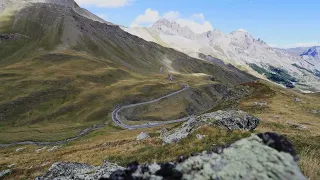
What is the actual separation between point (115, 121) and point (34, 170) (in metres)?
101

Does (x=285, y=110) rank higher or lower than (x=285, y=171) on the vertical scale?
lower

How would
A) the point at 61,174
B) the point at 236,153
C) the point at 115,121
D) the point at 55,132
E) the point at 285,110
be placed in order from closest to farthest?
1. the point at 236,153
2. the point at 61,174
3. the point at 285,110
4. the point at 55,132
5. the point at 115,121

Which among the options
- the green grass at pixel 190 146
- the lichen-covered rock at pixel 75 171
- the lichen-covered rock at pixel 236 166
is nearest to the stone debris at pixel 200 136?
the green grass at pixel 190 146

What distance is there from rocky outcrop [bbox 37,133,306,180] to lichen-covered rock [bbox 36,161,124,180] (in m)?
8.85

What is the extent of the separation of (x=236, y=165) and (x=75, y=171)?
1580 centimetres

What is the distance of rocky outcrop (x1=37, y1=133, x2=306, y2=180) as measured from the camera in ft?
37.7

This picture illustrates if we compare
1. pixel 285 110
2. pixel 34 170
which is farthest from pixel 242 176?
pixel 285 110

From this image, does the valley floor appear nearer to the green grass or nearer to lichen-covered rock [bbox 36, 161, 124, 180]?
the green grass

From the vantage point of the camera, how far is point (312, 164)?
54.4ft

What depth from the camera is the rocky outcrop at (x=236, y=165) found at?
37.7 ft

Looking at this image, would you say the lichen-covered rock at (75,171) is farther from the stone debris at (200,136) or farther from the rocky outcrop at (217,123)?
the rocky outcrop at (217,123)

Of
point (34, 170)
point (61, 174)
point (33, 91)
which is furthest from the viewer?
point (33, 91)

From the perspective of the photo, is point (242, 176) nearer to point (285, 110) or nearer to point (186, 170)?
point (186, 170)

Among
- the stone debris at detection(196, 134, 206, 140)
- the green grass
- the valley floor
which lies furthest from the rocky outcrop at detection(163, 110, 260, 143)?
the green grass
